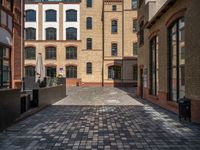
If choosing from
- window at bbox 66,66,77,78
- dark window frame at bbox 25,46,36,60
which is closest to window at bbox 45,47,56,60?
dark window frame at bbox 25,46,36,60

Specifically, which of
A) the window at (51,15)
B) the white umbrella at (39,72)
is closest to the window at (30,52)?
the window at (51,15)

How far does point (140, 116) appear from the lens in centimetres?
1179

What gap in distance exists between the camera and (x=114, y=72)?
41.0 metres

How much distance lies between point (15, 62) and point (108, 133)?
11172 millimetres

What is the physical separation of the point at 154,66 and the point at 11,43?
32.2 feet

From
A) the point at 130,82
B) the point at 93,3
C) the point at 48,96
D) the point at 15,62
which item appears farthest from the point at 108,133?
the point at 93,3

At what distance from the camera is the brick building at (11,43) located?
1523cm

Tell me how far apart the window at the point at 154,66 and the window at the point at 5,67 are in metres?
9.78

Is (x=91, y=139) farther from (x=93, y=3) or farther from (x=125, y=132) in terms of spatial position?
(x=93, y=3)

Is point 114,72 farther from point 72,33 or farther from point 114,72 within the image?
point 72,33

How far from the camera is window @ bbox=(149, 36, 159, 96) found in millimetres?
16906

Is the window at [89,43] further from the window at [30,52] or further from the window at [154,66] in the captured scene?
the window at [154,66]

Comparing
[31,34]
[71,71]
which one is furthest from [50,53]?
[71,71]

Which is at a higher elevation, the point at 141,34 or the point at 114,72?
the point at 141,34
